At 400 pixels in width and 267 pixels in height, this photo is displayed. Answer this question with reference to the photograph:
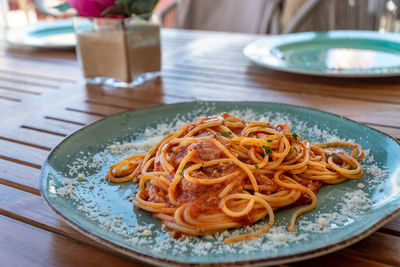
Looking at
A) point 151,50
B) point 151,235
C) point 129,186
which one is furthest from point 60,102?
point 151,235

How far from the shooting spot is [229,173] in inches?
36.8

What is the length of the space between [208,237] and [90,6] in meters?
1.12

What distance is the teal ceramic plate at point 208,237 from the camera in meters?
0.69

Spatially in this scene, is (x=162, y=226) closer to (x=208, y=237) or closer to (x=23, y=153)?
(x=208, y=237)

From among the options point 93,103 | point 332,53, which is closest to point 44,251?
point 93,103

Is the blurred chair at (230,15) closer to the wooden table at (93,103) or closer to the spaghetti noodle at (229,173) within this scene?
the wooden table at (93,103)

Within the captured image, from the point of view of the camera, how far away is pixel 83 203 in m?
0.88

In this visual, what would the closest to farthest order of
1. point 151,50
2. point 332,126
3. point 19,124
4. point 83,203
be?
point 83,203 → point 332,126 → point 19,124 → point 151,50

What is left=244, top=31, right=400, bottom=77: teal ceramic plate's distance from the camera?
5.52 feet

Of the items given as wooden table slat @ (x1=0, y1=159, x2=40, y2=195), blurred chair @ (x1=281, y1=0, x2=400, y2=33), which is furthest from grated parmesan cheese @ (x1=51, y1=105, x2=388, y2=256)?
blurred chair @ (x1=281, y1=0, x2=400, y2=33)

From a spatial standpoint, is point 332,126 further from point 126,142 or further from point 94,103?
point 94,103

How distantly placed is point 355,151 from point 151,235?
0.57 meters

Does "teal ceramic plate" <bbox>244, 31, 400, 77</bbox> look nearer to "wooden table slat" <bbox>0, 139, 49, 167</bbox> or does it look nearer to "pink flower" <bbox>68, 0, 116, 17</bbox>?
"pink flower" <bbox>68, 0, 116, 17</bbox>

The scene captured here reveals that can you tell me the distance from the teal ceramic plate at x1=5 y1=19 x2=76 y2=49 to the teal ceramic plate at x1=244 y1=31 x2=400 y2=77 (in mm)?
1044
